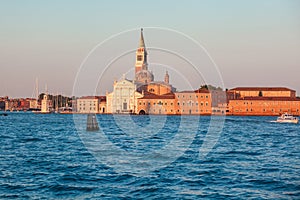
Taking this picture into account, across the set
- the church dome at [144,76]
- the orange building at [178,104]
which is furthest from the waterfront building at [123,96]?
the church dome at [144,76]

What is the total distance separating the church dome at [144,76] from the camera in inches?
A: 3632

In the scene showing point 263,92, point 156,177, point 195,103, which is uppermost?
point 263,92

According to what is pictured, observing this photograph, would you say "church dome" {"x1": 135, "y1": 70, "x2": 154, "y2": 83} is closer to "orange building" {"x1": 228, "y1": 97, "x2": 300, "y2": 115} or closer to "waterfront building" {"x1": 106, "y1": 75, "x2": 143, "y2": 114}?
"waterfront building" {"x1": 106, "y1": 75, "x2": 143, "y2": 114}

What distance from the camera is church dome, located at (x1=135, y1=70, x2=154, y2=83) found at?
303ft

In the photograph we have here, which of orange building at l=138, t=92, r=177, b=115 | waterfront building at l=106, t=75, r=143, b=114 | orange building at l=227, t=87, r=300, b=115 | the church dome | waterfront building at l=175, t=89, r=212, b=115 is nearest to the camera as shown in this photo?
waterfront building at l=175, t=89, r=212, b=115

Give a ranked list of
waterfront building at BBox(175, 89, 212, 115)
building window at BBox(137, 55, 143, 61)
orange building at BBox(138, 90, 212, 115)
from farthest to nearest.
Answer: building window at BBox(137, 55, 143, 61) < orange building at BBox(138, 90, 212, 115) < waterfront building at BBox(175, 89, 212, 115)

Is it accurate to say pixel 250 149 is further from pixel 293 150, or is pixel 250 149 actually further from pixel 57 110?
pixel 57 110

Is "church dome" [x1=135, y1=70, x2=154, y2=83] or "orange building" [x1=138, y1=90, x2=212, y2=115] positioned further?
"church dome" [x1=135, y1=70, x2=154, y2=83]

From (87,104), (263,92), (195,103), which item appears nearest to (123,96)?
(87,104)

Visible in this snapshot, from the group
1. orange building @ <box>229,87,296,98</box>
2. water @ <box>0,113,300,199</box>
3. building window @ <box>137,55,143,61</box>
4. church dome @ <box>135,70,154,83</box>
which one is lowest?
water @ <box>0,113,300,199</box>

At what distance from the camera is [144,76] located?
94.3m

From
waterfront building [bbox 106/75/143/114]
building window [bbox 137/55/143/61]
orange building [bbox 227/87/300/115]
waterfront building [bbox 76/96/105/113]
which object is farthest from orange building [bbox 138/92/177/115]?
building window [bbox 137/55/143/61]

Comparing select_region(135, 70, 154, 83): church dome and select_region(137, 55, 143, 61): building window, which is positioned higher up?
select_region(137, 55, 143, 61): building window

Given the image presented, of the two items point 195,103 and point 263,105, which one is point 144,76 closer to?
point 195,103
